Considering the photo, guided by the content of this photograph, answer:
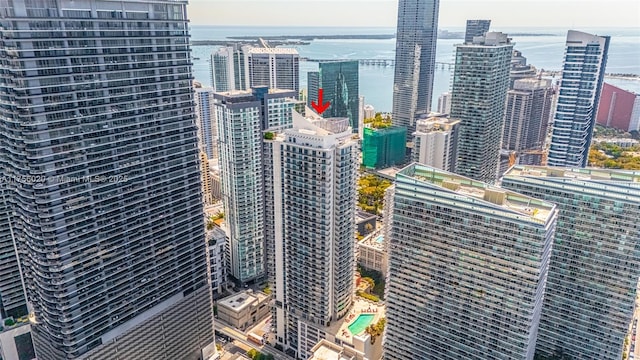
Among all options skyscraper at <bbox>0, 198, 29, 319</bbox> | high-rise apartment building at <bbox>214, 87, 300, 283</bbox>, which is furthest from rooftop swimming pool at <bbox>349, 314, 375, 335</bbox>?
skyscraper at <bbox>0, 198, 29, 319</bbox>

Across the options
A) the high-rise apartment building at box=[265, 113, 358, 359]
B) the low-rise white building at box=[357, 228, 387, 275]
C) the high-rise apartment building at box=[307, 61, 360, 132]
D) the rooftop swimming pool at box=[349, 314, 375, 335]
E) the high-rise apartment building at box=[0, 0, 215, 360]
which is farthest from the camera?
the high-rise apartment building at box=[307, 61, 360, 132]

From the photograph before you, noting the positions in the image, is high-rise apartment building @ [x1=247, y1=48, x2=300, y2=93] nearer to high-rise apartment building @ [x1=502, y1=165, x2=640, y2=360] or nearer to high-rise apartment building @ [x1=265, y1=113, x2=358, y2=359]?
high-rise apartment building @ [x1=265, y1=113, x2=358, y2=359]

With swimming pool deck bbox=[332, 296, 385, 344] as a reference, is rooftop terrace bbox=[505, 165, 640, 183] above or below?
above

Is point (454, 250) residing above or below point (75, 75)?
below

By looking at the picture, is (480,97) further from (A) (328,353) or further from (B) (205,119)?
(B) (205,119)

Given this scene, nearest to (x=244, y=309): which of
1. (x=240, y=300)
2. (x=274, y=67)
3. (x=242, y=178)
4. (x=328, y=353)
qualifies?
(x=240, y=300)

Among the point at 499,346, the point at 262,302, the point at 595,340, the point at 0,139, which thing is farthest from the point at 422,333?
the point at 0,139

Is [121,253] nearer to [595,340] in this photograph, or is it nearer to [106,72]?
[106,72]
